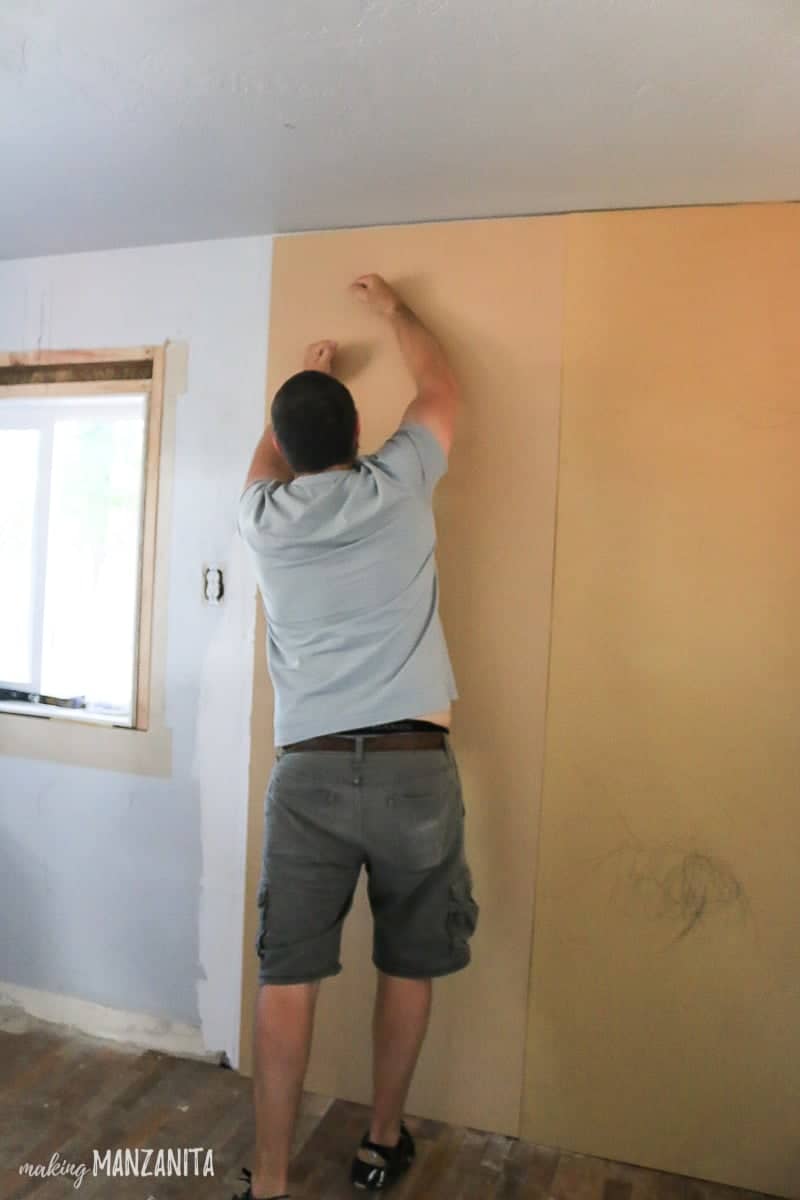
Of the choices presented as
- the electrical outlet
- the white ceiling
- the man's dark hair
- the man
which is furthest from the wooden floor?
the white ceiling

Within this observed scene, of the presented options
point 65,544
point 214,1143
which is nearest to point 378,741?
point 214,1143

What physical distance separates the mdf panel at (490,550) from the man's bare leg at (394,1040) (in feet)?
0.71

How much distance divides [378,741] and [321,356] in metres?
0.93

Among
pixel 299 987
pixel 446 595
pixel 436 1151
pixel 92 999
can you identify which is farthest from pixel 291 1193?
pixel 446 595

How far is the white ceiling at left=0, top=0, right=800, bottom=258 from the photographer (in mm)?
1182

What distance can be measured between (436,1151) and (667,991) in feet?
2.06

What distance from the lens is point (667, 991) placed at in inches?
70.7

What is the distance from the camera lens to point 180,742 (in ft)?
7.13

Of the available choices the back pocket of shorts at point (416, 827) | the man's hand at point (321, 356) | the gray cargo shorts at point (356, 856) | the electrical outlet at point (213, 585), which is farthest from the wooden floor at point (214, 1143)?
the man's hand at point (321, 356)

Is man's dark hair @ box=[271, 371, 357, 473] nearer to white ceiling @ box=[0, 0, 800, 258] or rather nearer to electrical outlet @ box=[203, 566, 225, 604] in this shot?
white ceiling @ box=[0, 0, 800, 258]

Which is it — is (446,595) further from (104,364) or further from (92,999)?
(92,999)

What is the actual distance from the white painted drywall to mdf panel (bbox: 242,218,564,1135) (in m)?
0.38

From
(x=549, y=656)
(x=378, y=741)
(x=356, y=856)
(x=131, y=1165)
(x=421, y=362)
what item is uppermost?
(x=421, y=362)

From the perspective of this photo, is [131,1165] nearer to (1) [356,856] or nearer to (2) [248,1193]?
(2) [248,1193]
